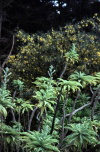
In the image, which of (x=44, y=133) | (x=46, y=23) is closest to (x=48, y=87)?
(x=44, y=133)

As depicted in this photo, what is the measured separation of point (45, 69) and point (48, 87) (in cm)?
532

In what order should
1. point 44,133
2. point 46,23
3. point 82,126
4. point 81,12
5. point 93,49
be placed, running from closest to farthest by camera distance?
1. point 44,133
2. point 82,126
3. point 93,49
4. point 81,12
5. point 46,23

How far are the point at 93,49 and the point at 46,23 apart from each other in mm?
6978

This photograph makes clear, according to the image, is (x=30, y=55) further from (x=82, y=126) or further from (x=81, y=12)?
(x=82, y=126)

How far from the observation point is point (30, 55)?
8625 mm

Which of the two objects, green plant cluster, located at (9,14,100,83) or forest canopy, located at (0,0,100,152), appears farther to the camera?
green plant cluster, located at (9,14,100,83)

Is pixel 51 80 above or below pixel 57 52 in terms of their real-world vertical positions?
below

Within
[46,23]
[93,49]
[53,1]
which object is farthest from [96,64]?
[53,1]

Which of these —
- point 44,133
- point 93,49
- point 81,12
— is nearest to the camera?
point 44,133

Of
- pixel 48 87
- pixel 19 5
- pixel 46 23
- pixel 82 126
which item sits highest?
pixel 19 5

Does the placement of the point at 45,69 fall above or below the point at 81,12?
below

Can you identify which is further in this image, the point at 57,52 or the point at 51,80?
the point at 57,52

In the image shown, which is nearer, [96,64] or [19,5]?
[96,64]

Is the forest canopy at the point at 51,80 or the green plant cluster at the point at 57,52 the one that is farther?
the green plant cluster at the point at 57,52
